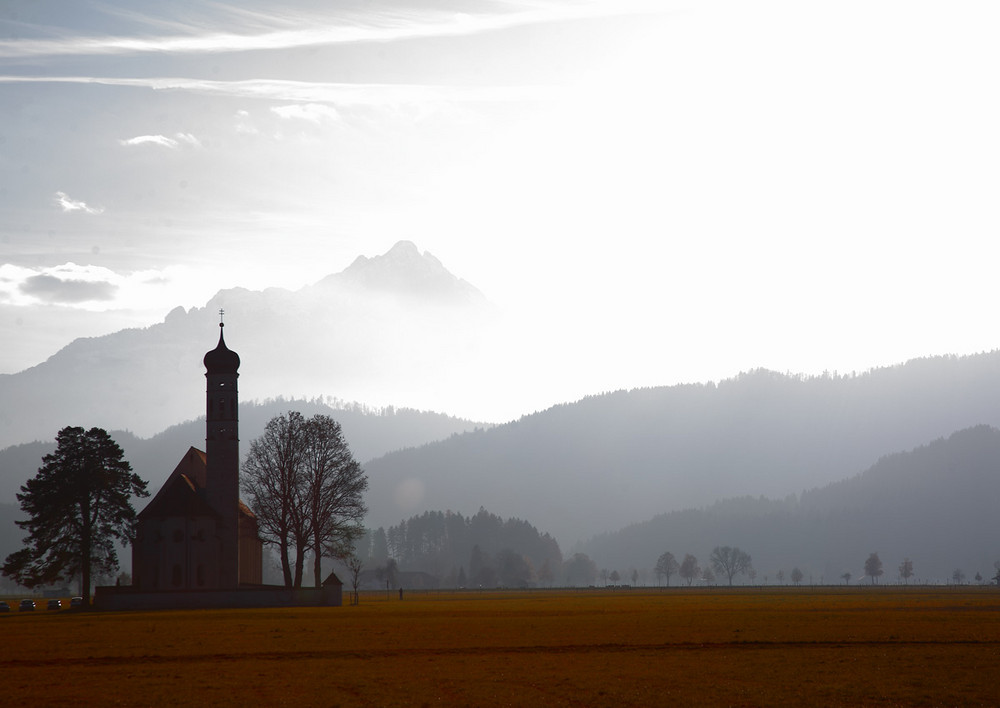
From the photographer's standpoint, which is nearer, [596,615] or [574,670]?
[574,670]

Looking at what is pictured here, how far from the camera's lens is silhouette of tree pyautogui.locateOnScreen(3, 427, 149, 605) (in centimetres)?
9431

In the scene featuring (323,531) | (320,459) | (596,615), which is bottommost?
(596,615)

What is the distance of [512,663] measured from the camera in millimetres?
38938

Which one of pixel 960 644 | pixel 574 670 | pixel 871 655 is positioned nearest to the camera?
pixel 574 670

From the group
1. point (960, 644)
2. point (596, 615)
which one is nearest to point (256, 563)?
point (596, 615)

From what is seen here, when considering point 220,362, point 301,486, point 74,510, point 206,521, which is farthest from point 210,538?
point 220,362

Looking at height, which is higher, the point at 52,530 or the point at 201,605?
the point at 52,530

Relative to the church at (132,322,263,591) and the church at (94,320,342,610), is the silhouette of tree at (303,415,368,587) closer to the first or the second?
the church at (94,320,342,610)

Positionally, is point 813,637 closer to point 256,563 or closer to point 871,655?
point 871,655

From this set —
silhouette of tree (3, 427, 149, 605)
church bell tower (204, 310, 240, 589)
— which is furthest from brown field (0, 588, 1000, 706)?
church bell tower (204, 310, 240, 589)

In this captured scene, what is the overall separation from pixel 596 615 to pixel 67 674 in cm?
4273

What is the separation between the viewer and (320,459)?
3944 inches

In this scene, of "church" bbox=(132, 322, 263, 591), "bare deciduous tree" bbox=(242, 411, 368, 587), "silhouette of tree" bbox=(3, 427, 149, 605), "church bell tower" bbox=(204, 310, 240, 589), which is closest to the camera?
"silhouette of tree" bbox=(3, 427, 149, 605)

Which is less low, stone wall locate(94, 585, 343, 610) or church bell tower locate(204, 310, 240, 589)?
church bell tower locate(204, 310, 240, 589)
